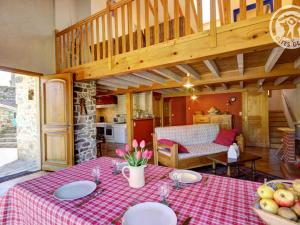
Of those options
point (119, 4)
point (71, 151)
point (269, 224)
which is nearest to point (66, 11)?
point (119, 4)

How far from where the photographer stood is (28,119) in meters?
4.11

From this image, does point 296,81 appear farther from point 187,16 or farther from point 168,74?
point 187,16

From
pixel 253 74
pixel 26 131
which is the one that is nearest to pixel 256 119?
pixel 253 74

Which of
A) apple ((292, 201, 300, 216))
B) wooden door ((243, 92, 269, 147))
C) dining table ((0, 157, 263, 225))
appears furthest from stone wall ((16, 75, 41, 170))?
wooden door ((243, 92, 269, 147))

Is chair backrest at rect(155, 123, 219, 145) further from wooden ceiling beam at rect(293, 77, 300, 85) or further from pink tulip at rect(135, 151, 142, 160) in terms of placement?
pink tulip at rect(135, 151, 142, 160)

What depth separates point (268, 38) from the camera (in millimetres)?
1741

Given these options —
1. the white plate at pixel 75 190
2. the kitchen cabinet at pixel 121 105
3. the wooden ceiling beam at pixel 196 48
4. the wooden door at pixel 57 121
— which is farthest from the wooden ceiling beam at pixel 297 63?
the kitchen cabinet at pixel 121 105

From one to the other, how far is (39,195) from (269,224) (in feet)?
4.44

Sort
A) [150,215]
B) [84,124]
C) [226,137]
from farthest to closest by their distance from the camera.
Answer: [226,137] < [84,124] < [150,215]

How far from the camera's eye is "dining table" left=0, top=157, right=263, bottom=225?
35.3 inches

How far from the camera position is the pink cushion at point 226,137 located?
13.4ft

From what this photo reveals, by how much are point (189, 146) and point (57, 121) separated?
3146 millimetres

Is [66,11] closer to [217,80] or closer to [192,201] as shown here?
[217,80]

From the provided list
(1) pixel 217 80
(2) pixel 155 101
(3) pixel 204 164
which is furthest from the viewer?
(2) pixel 155 101
